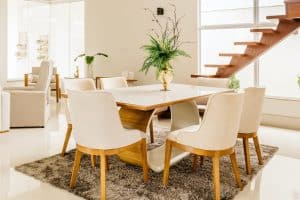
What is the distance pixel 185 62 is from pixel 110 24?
2.37 meters

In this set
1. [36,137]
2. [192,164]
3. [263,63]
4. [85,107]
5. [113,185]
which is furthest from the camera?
[263,63]

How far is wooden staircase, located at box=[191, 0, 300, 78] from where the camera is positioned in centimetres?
451

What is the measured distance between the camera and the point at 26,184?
281cm

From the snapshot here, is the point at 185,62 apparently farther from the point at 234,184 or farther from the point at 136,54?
the point at 234,184

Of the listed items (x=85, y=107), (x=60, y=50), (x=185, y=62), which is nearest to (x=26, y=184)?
(x=85, y=107)

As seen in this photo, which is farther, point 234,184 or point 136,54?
point 136,54

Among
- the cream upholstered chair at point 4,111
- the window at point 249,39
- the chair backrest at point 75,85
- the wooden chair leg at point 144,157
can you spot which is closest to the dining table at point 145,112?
the wooden chair leg at point 144,157

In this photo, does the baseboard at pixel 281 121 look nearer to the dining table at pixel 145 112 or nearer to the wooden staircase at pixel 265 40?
the wooden staircase at pixel 265 40

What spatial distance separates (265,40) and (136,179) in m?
3.54

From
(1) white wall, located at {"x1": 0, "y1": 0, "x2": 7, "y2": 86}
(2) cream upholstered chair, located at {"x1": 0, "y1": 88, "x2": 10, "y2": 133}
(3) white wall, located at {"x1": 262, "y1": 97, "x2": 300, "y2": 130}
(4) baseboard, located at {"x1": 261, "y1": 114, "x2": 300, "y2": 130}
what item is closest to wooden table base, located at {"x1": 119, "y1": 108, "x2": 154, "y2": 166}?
(2) cream upholstered chair, located at {"x1": 0, "y1": 88, "x2": 10, "y2": 133}

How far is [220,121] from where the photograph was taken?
238 centimetres

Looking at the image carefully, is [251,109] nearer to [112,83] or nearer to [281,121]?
[112,83]

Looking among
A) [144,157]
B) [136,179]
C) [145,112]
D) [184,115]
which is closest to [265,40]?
[184,115]

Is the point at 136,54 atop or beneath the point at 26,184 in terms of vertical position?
atop
